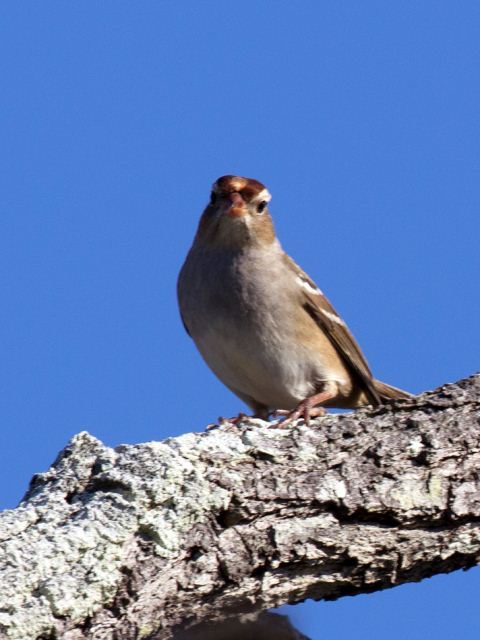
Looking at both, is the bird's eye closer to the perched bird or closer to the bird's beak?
the perched bird

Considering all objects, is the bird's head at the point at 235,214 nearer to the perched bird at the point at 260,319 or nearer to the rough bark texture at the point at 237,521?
the perched bird at the point at 260,319

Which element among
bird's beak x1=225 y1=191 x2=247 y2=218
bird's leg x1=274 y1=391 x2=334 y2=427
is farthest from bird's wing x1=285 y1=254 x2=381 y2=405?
bird's beak x1=225 y1=191 x2=247 y2=218

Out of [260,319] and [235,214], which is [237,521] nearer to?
[260,319]

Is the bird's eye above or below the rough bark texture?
above

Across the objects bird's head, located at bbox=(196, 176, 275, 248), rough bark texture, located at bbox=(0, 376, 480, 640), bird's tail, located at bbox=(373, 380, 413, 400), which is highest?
bird's head, located at bbox=(196, 176, 275, 248)

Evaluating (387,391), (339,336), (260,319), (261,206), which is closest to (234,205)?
(261,206)

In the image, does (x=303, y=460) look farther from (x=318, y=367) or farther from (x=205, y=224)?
(x=205, y=224)

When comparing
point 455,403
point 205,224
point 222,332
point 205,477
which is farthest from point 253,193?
point 205,477
